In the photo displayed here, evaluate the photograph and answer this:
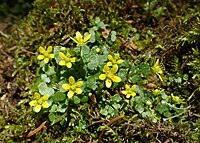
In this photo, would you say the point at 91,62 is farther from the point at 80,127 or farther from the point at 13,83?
the point at 13,83

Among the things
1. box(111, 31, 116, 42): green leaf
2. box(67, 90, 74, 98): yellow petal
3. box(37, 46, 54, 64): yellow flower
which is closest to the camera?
box(67, 90, 74, 98): yellow petal

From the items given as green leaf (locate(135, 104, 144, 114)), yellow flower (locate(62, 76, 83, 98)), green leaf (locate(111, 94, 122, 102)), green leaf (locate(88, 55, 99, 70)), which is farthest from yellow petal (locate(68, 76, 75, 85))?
green leaf (locate(135, 104, 144, 114))

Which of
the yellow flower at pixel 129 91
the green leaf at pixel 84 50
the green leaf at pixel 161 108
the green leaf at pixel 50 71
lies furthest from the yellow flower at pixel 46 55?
the green leaf at pixel 161 108

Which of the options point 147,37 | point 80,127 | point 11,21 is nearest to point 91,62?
point 80,127

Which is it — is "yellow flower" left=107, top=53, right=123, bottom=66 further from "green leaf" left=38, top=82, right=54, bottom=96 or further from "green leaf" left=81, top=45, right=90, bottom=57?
"green leaf" left=38, top=82, right=54, bottom=96

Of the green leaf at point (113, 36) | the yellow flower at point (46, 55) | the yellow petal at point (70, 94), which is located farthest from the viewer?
the green leaf at point (113, 36)

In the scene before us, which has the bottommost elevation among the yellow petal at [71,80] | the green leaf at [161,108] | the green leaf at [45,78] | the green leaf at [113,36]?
the green leaf at [161,108]

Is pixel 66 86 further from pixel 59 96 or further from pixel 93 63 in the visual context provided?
pixel 93 63

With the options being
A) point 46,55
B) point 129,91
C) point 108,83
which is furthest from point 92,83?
point 46,55

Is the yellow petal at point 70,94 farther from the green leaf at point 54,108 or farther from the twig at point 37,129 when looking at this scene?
the twig at point 37,129
